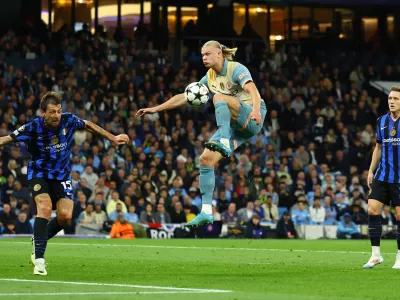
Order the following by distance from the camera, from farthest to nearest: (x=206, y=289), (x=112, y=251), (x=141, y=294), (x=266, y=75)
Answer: (x=266, y=75)
(x=112, y=251)
(x=206, y=289)
(x=141, y=294)

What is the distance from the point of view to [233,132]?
14.0 metres

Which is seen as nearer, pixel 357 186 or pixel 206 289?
pixel 206 289

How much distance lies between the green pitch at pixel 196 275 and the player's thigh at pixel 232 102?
80.7 inches

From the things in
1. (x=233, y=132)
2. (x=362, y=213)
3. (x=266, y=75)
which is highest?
(x=266, y=75)

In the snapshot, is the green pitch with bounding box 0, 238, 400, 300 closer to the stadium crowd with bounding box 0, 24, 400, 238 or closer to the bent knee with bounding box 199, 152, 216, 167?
the bent knee with bounding box 199, 152, 216, 167

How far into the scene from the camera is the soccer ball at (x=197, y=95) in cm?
1366

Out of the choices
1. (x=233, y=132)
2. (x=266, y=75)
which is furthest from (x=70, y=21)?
(x=233, y=132)

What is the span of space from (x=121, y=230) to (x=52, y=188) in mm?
13818

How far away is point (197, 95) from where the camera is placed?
44.9ft

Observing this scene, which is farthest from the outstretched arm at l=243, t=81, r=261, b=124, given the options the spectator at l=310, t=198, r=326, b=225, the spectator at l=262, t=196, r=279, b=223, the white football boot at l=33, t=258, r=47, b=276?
the spectator at l=310, t=198, r=326, b=225

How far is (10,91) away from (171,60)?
8.50 m

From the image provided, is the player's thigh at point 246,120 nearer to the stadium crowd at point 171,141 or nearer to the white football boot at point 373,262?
the white football boot at point 373,262

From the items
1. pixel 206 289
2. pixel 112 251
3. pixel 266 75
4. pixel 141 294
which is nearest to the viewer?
pixel 141 294

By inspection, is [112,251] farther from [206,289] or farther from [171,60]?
[171,60]
